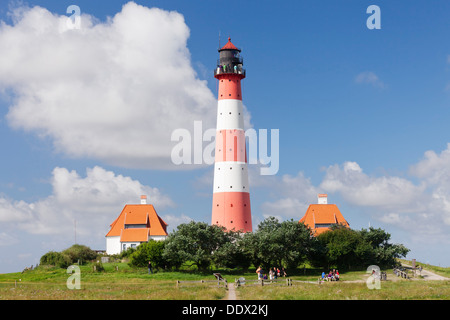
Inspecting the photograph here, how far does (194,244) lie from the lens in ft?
195

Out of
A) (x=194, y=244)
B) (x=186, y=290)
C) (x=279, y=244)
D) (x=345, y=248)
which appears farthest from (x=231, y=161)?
(x=186, y=290)

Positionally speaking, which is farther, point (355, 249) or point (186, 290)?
point (355, 249)

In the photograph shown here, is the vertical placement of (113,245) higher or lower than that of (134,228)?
lower

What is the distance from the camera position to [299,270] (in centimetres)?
6166

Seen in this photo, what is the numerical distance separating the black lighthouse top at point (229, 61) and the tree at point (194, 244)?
1952 cm

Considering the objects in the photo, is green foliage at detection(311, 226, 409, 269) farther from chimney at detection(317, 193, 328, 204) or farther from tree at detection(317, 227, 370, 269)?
chimney at detection(317, 193, 328, 204)

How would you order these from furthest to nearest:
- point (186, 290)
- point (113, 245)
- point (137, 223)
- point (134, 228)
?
point (137, 223)
point (134, 228)
point (113, 245)
point (186, 290)

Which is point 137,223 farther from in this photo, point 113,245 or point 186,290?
point 186,290

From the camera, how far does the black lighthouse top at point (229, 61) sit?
228 feet

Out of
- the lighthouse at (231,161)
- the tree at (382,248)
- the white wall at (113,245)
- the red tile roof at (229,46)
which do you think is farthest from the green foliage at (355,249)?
the white wall at (113,245)

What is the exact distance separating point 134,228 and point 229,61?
27964mm

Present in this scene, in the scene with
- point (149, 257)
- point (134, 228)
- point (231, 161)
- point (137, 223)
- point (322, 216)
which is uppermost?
point (231, 161)
